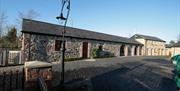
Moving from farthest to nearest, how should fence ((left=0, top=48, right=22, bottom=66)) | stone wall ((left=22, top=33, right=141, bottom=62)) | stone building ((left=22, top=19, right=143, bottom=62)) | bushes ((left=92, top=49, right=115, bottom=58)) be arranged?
bushes ((left=92, top=49, right=115, bottom=58)), stone building ((left=22, top=19, right=143, bottom=62)), stone wall ((left=22, top=33, right=141, bottom=62)), fence ((left=0, top=48, right=22, bottom=66))

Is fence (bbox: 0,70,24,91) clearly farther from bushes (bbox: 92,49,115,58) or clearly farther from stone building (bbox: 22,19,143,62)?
bushes (bbox: 92,49,115,58)

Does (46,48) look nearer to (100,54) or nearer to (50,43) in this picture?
(50,43)

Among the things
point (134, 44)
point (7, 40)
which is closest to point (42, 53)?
point (7, 40)

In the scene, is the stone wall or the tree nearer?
the stone wall

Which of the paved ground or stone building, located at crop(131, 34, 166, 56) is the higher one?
stone building, located at crop(131, 34, 166, 56)

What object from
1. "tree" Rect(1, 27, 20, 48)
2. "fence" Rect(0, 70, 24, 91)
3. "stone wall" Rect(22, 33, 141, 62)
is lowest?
"fence" Rect(0, 70, 24, 91)

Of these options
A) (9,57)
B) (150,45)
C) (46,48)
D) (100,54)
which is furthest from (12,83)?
(150,45)

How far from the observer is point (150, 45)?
50.5 meters

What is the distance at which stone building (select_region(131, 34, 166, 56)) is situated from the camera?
157 ft

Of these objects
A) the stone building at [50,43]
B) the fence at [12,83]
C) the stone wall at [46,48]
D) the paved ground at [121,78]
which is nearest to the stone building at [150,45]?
the stone building at [50,43]

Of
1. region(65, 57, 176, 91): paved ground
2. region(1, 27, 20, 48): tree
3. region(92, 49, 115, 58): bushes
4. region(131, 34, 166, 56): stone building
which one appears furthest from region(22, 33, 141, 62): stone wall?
region(131, 34, 166, 56): stone building

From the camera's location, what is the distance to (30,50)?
19219 mm

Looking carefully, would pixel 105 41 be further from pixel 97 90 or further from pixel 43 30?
pixel 97 90

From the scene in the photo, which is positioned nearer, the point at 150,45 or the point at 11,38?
the point at 11,38
